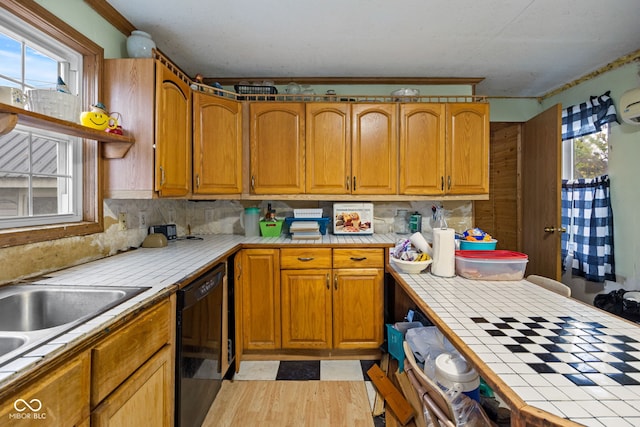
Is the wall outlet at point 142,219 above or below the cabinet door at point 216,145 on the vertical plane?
below

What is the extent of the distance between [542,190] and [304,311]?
229cm

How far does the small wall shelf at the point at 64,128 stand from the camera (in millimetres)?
1118

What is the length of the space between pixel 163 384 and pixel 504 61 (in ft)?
10.4

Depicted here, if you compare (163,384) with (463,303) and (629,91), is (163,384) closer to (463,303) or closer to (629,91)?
(463,303)

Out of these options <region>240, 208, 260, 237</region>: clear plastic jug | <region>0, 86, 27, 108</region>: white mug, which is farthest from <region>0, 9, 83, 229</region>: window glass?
<region>240, 208, 260, 237</region>: clear plastic jug

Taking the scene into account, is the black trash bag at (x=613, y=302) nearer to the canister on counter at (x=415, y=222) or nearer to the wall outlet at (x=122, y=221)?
the canister on counter at (x=415, y=222)

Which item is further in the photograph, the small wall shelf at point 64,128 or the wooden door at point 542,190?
the wooden door at point 542,190

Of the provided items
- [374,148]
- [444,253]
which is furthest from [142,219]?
[444,253]

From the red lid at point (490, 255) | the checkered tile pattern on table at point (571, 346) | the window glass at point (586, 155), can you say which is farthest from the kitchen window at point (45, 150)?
the window glass at point (586, 155)

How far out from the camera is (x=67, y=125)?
140 cm

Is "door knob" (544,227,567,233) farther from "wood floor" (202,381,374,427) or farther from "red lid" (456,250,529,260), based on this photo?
"wood floor" (202,381,374,427)

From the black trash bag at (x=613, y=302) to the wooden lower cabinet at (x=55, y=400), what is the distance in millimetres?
3058

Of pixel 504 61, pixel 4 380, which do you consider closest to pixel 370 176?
pixel 504 61

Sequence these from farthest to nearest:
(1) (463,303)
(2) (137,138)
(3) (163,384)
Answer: (2) (137,138) → (3) (163,384) → (1) (463,303)
